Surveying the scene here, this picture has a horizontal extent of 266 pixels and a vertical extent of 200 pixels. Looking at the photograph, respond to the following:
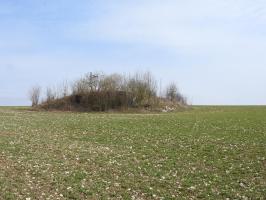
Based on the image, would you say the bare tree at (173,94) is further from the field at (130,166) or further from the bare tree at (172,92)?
the field at (130,166)

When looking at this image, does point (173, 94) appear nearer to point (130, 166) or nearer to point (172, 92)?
point (172, 92)

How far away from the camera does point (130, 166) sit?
1667 cm

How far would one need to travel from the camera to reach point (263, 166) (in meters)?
Answer: 17.0

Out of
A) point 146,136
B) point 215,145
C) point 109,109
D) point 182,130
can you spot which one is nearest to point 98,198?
point 215,145

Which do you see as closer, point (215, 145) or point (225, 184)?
point (225, 184)

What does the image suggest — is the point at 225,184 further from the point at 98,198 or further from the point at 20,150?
the point at 20,150

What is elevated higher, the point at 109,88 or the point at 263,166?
the point at 109,88

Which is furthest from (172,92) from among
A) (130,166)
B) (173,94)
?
(130,166)

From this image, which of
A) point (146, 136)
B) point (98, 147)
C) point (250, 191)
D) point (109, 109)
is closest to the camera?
point (250, 191)

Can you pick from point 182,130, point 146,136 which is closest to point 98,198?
point 146,136

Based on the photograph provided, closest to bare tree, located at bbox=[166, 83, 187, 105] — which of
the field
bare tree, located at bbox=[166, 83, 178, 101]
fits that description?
bare tree, located at bbox=[166, 83, 178, 101]

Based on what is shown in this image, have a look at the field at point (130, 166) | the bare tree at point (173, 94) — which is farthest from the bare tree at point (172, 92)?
the field at point (130, 166)

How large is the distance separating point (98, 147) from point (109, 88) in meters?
52.6

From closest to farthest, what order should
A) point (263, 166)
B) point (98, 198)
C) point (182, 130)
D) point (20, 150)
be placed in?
point (98, 198) < point (263, 166) < point (20, 150) < point (182, 130)
